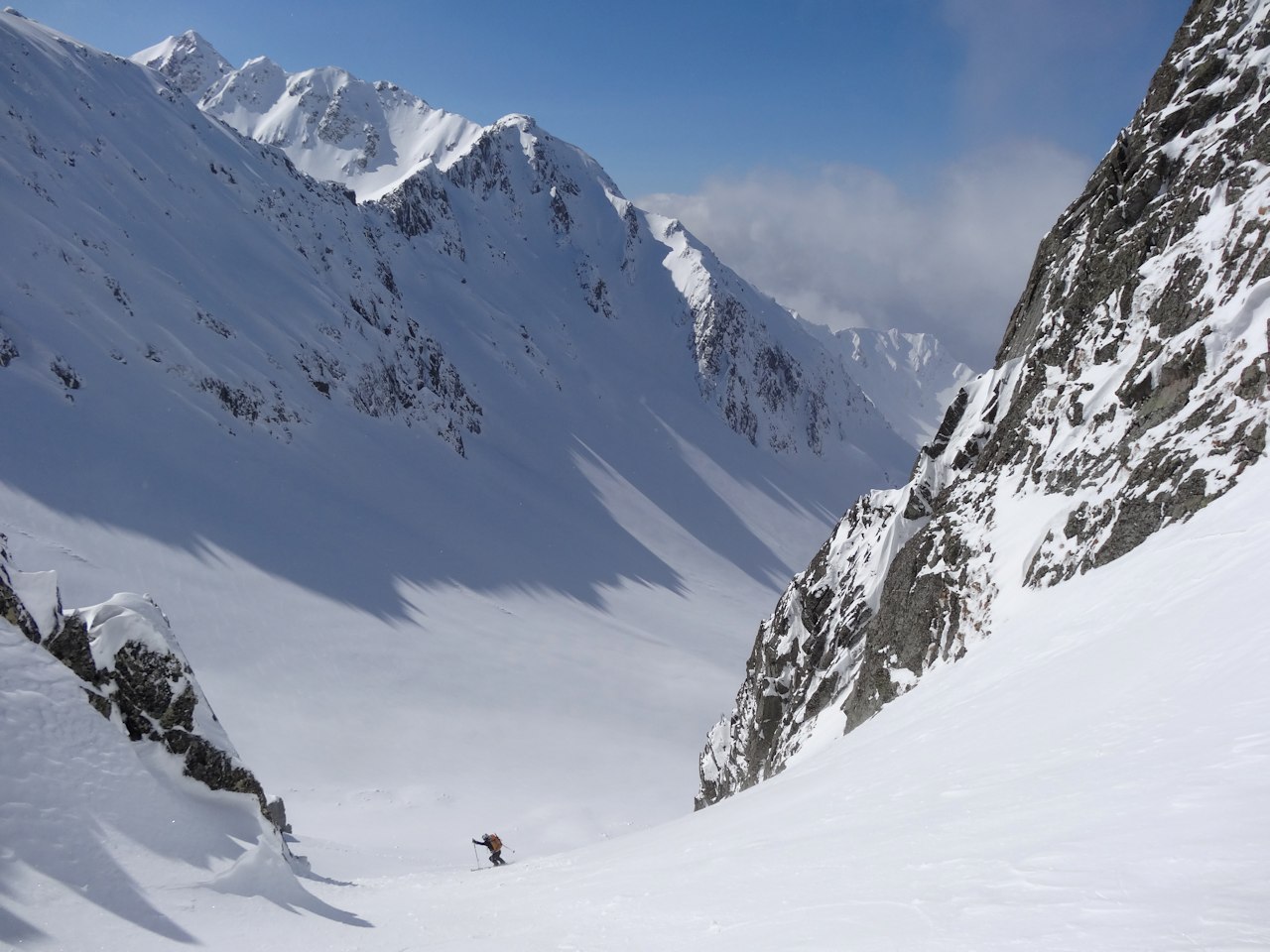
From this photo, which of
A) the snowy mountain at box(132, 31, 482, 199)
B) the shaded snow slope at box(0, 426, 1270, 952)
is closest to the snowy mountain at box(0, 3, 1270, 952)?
the shaded snow slope at box(0, 426, 1270, 952)

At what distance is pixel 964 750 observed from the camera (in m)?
9.17

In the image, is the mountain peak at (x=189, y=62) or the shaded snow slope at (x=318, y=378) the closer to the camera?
the shaded snow slope at (x=318, y=378)

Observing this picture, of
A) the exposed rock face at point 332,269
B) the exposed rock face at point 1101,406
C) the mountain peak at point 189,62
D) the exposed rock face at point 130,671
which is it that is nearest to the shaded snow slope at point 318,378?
the exposed rock face at point 332,269

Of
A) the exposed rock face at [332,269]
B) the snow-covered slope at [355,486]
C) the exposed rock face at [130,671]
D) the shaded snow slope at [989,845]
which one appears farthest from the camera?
the exposed rock face at [332,269]

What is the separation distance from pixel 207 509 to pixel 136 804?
46.7 m

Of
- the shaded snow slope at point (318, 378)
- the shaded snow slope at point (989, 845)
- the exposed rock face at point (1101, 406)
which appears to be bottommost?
the shaded snow slope at point (989, 845)

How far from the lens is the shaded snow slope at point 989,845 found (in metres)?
4.92

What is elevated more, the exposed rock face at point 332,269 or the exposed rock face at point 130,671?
the exposed rock face at point 332,269

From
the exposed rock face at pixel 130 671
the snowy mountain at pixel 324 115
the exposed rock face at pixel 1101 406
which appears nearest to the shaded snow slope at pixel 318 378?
the snowy mountain at pixel 324 115

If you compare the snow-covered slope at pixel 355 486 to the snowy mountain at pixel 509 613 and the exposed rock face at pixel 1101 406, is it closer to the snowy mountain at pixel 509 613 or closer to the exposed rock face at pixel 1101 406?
the snowy mountain at pixel 509 613

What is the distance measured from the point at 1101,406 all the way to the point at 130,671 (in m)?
18.6

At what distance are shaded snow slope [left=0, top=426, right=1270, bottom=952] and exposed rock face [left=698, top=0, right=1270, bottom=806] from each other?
2118mm

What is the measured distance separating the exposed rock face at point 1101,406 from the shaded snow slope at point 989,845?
6.95 feet

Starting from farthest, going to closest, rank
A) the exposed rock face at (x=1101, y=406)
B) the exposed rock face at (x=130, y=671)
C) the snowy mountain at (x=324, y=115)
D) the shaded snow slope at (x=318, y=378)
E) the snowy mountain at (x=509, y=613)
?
the snowy mountain at (x=324, y=115) < the shaded snow slope at (x=318, y=378) < the exposed rock face at (x=1101, y=406) < the exposed rock face at (x=130, y=671) < the snowy mountain at (x=509, y=613)
